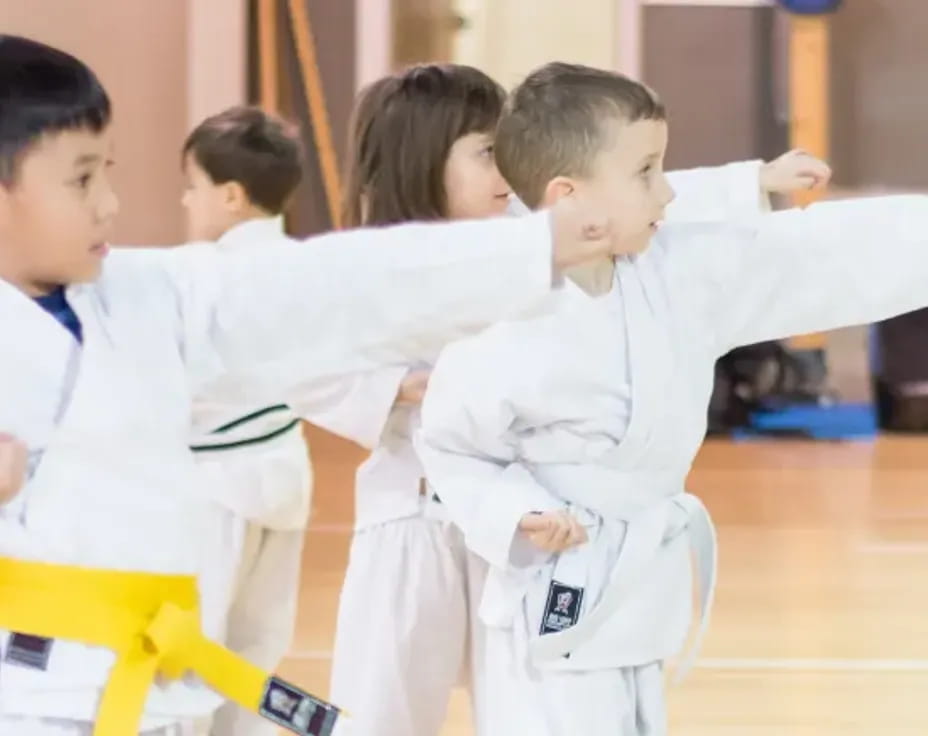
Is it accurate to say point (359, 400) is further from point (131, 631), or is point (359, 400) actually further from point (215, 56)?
point (215, 56)

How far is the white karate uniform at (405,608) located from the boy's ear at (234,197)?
0.69 meters

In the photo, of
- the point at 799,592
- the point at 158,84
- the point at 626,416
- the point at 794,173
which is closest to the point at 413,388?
the point at 626,416

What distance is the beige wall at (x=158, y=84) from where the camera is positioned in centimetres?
593

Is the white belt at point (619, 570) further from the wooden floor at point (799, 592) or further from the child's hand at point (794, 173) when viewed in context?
→ the wooden floor at point (799, 592)

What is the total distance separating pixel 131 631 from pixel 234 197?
4.83 feet

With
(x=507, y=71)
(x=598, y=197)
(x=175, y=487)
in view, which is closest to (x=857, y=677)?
(x=598, y=197)

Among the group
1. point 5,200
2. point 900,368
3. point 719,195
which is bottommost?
point 900,368

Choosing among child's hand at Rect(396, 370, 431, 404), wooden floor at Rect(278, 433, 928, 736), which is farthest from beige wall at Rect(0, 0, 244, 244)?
child's hand at Rect(396, 370, 431, 404)

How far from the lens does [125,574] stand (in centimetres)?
136

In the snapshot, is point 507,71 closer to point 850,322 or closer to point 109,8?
point 109,8

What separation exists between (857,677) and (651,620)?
143cm

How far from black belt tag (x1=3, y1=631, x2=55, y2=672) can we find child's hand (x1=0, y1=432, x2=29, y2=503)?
0.41 feet

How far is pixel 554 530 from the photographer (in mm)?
1776

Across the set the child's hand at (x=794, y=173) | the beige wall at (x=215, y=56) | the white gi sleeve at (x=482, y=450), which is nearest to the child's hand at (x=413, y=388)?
the white gi sleeve at (x=482, y=450)
